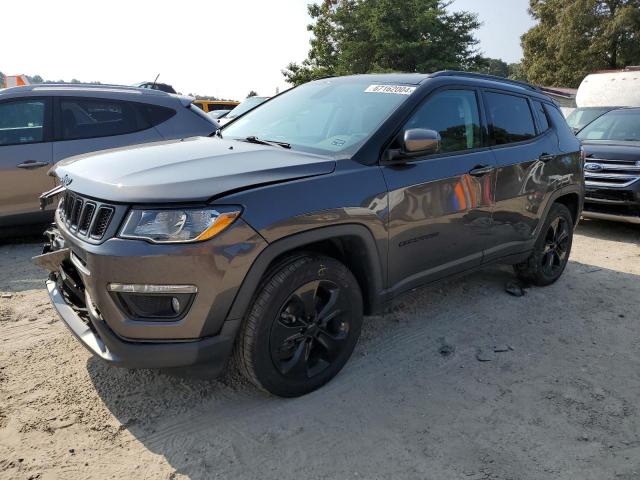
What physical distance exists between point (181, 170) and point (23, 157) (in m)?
3.59

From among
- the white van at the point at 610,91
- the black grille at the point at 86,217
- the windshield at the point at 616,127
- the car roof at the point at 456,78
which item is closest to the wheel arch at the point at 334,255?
the black grille at the point at 86,217

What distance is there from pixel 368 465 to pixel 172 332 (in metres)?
1.08

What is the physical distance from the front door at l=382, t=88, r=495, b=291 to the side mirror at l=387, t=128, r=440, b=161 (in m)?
0.08

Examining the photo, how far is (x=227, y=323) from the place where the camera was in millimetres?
2396

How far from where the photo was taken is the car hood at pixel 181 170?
2307 millimetres

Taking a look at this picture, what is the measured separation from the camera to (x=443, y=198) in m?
3.29

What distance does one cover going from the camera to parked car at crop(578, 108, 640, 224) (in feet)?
21.9

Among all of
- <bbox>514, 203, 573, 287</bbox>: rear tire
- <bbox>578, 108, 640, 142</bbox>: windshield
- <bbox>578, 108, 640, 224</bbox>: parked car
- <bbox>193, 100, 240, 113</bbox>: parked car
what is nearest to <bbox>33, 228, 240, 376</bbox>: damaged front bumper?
<bbox>514, 203, 573, 287</bbox>: rear tire

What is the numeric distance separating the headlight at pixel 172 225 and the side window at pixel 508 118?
Result: 248 cm

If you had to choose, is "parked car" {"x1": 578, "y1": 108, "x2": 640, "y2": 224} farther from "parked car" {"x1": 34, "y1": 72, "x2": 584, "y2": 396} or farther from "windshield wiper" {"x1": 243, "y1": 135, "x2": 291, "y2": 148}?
"windshield wiper" {"x1": 243, "y1": 135, "x2": 291, "y2": 148}

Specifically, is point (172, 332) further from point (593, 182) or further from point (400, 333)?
point (593, 182)

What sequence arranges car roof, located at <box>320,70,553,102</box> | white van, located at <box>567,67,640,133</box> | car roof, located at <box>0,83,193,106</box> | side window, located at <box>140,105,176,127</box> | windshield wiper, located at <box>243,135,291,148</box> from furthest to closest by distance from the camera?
white van, located at <box>567,67,640,133</box> → side window, located at <box>140,105,176,127</box> → car roof, located at <box>0,83,193,106</box> → car roof, located at <box>320,70,553,102</box> → windshield wiper, located at <box>243,135,291,148</box>

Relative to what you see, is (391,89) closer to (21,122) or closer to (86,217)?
(86,217)

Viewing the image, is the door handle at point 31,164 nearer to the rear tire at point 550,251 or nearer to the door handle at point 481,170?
the door handle at point 481,170
